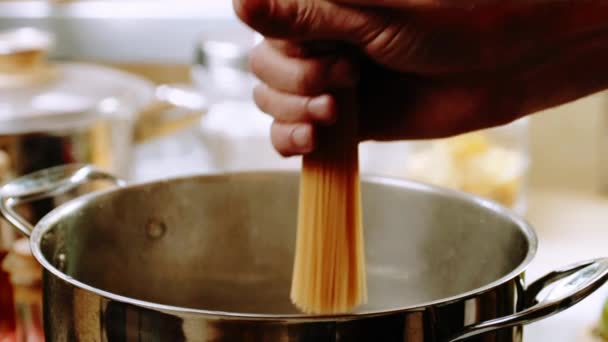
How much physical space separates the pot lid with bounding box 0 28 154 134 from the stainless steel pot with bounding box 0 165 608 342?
0.66ft

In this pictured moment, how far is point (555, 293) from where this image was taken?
1.77 feet

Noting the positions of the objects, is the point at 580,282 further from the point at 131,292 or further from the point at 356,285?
the point at 131,292

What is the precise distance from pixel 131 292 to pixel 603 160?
80 centimetres

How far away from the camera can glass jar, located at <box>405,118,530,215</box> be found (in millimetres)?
1121

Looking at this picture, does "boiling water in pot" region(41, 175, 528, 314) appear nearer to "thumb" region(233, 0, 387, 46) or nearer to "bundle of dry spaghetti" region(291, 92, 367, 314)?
"bundle of dry spaghetti" region(291, 92, 367, 314)

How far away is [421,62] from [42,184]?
11.7 inches

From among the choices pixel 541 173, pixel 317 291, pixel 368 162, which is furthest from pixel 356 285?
pixel 541 173

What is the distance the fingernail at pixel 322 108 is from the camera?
57 centimetres

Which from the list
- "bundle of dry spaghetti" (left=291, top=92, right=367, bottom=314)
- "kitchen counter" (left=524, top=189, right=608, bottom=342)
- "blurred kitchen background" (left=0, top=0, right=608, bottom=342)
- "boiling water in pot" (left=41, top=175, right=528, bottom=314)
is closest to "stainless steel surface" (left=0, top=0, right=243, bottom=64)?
"blurred kitchen background" (left=0, top=0, right=608, bottom=342)

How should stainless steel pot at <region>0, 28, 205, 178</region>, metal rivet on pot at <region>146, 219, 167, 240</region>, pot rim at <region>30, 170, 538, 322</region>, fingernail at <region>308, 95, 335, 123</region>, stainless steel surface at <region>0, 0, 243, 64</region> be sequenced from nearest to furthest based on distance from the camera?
pot rim at <region>30, 170, 538, 322</region>, fingernail at <region>308, 95, 335, 123</region>, metal rivet on pot at <region>146, 219, 167, 240</region>, stainless steel pot at <region>0, 28, 205, 178</region>, stainless steel surface at <region>0, 0, 243, 64</region>

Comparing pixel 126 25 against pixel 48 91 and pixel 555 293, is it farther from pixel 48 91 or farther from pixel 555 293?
pixel 555 293

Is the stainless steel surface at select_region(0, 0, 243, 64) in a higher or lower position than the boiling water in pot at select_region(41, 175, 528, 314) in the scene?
higher

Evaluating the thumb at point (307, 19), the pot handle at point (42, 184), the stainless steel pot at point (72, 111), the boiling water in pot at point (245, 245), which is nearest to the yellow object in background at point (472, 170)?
the stainless steel pot at point (72, 111)

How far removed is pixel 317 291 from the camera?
624 mm
